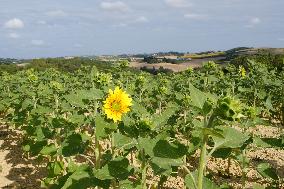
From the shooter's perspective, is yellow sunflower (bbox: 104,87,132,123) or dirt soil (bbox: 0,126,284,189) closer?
yellow sunflower (bbox: 104,87,132,123)

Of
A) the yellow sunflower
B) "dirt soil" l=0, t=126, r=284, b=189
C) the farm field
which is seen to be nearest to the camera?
the farm field

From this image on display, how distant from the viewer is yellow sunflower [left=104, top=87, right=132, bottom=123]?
4.06 metres

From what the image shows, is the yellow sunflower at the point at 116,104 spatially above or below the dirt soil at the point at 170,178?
above

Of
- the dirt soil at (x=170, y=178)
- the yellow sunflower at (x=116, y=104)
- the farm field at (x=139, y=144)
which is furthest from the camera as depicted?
the dirt soil at (x=170, y=178)

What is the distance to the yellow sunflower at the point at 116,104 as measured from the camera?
13.3ft

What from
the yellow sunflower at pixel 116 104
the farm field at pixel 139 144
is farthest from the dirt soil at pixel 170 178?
the yellow sunflower at pixel 116 104

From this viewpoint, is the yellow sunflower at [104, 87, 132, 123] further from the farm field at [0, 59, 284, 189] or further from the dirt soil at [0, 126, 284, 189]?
the dirt soil at [0, 126, 284, 189]

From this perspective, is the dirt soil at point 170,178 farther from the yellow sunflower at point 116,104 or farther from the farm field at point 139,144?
the yellow sunflower at point 116,104

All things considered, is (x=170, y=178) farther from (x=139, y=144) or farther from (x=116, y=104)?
(x=139, y=144)

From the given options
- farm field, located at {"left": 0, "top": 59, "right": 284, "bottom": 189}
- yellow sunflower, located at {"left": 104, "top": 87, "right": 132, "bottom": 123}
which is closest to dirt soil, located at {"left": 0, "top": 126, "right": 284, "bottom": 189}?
farm field, located at {"left": 0, "top": 59, "right": 284, "bottom": 189}

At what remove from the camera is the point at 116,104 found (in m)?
4.08

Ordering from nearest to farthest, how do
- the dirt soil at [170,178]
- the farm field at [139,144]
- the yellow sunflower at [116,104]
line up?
the farm field at [139,144] < the yellow sunflower at [116,104] < the dirt soil at [170,178]

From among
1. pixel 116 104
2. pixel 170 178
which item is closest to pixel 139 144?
pixel 116 104

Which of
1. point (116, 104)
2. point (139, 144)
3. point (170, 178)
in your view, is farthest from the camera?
point (170, 178)
